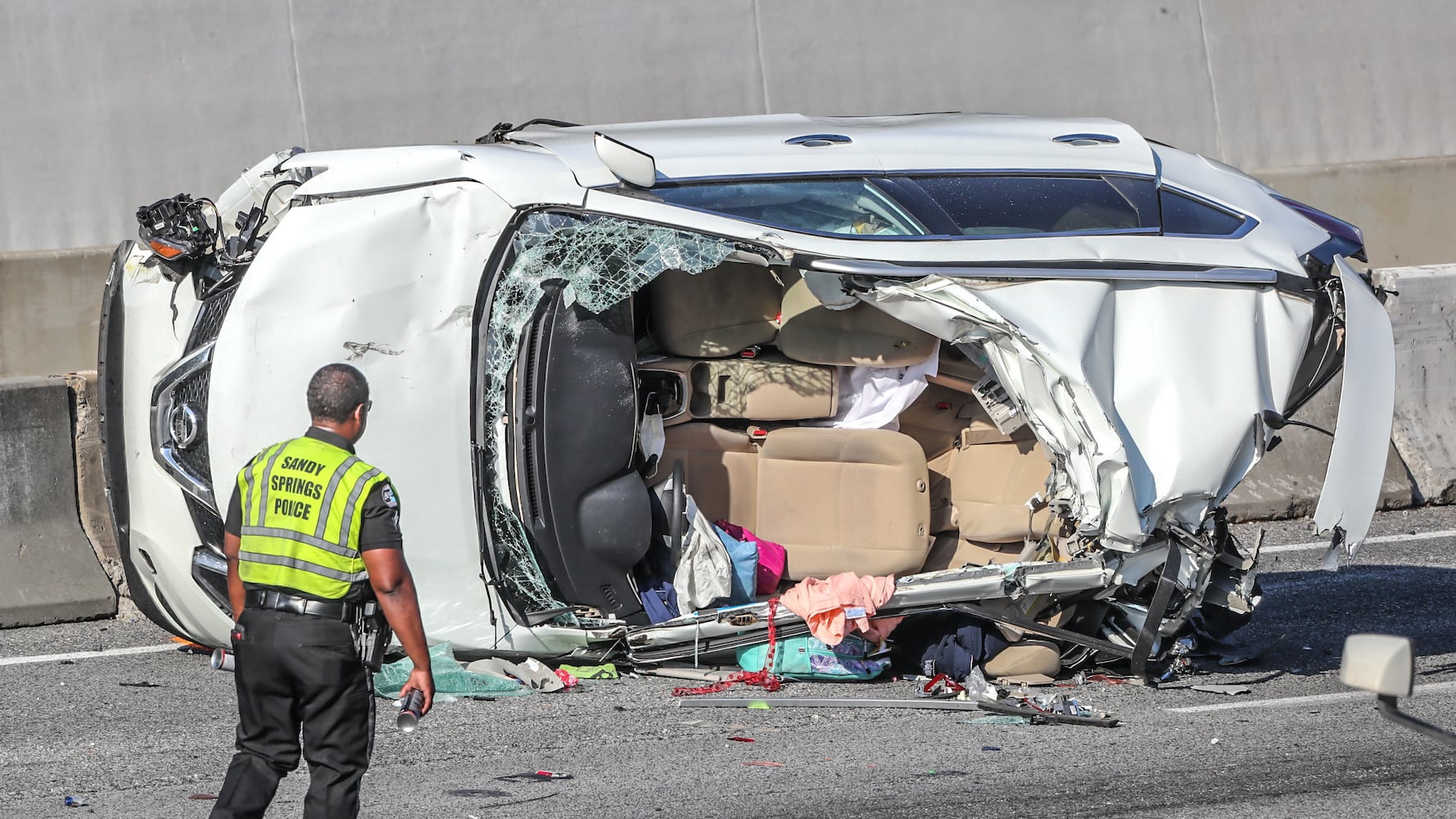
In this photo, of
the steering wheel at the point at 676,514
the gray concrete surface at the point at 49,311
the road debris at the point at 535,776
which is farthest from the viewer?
the gray concrete surface at the point at 49,311

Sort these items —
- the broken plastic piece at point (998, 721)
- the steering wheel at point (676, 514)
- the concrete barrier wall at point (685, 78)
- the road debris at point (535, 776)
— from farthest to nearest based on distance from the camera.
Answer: the concrete barrier wall at point (685, 78) < the steering wheel at point (676, 514) < the broken plastic piece at point (998, 721) < the road debris at point (535, 776)

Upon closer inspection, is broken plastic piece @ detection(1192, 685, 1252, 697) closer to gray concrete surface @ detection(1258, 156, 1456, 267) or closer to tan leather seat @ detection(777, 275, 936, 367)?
tan leather seat @ detection(777, 275, 936, 367)

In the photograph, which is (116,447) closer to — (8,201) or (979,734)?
(979,734)

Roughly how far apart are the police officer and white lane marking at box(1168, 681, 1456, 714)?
3.30m

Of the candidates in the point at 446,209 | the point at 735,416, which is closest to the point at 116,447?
the point at 446,209

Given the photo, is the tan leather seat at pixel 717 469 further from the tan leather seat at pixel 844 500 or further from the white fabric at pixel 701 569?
the white fabric at pixel 701 569

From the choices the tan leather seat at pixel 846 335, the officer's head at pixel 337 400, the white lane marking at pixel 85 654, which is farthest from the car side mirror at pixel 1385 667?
the white lane marking at pixel 85 654

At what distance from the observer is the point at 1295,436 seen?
362 inches

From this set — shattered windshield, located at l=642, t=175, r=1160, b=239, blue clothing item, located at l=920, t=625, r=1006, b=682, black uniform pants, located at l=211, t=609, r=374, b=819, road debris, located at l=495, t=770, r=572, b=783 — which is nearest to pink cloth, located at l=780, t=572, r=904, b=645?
blue clothing item, located at l=920, t=625, r=1006, b=682

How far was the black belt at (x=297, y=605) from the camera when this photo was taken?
3.97 meters

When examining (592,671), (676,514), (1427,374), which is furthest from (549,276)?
(1427,374)

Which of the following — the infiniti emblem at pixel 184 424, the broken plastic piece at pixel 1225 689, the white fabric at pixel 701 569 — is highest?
the infiniti emblem at pixel 184 424

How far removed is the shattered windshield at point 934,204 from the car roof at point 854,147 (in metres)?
0.07

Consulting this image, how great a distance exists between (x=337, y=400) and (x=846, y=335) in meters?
2.97
